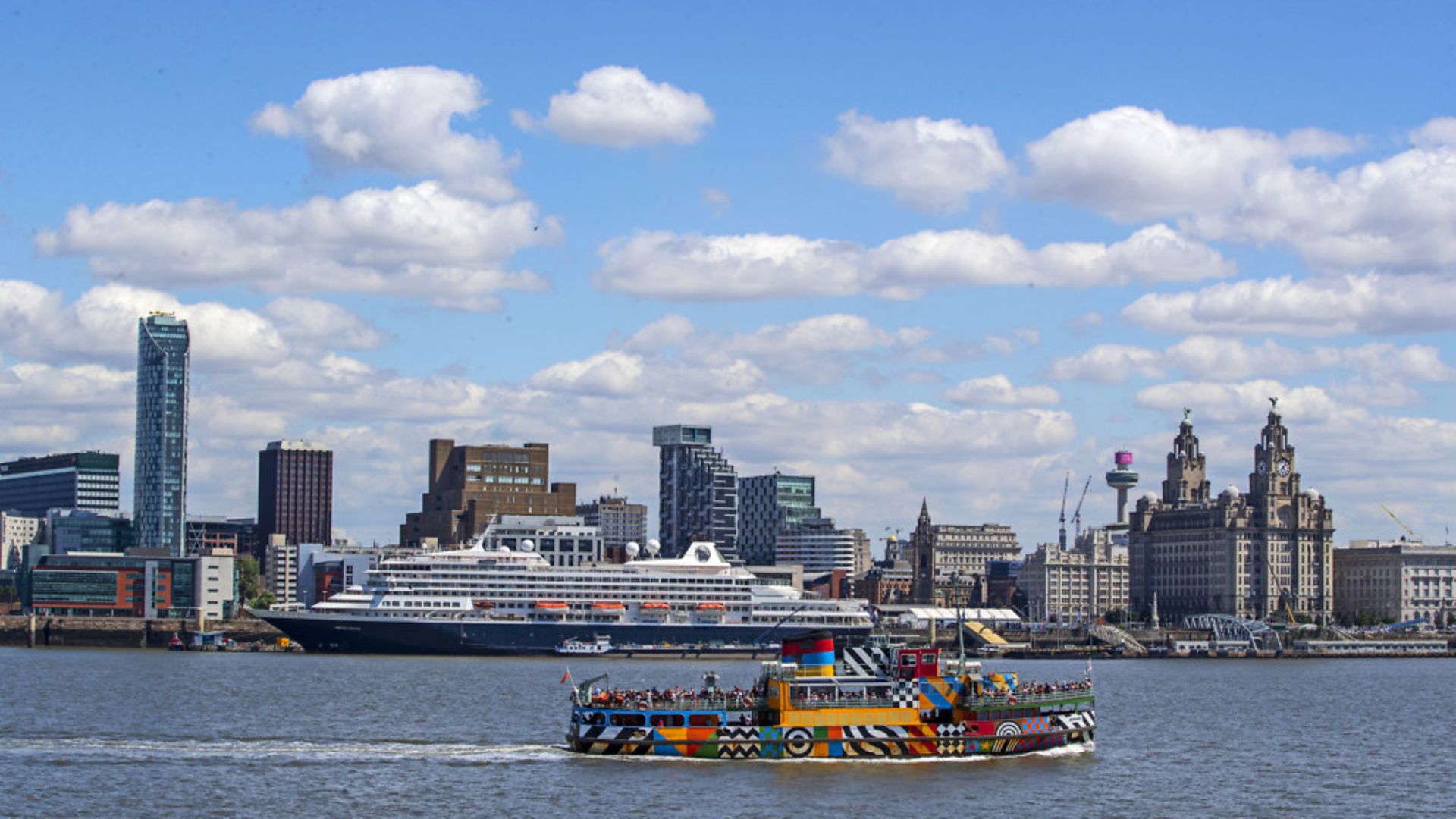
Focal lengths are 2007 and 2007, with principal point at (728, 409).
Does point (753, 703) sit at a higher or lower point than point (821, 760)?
higher

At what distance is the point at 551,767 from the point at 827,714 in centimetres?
1137

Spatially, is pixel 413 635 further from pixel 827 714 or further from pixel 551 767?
pixel 827 714

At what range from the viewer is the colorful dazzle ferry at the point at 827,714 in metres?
81.7

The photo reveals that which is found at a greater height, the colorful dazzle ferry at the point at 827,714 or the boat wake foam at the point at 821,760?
the colorful dazzle ferry at the point at 827,714

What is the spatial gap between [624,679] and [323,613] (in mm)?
60643

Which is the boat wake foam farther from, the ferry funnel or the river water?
the ferry funnel

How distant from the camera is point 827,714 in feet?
268

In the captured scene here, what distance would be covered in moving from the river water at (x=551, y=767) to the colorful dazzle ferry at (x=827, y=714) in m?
1.03

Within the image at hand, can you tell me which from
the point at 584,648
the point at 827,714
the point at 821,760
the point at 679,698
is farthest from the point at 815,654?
the point at 584,648

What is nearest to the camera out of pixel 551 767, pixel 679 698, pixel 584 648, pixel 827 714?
pixel 551 767

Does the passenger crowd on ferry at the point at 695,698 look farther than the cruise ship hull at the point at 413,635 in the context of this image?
No

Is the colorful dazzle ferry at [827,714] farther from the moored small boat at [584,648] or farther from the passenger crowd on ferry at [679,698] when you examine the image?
the moored small boat at [584,648]

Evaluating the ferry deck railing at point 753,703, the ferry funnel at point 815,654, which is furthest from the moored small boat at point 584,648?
the ferry funnel at point 815,654

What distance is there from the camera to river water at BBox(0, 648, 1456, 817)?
71.2 meters
